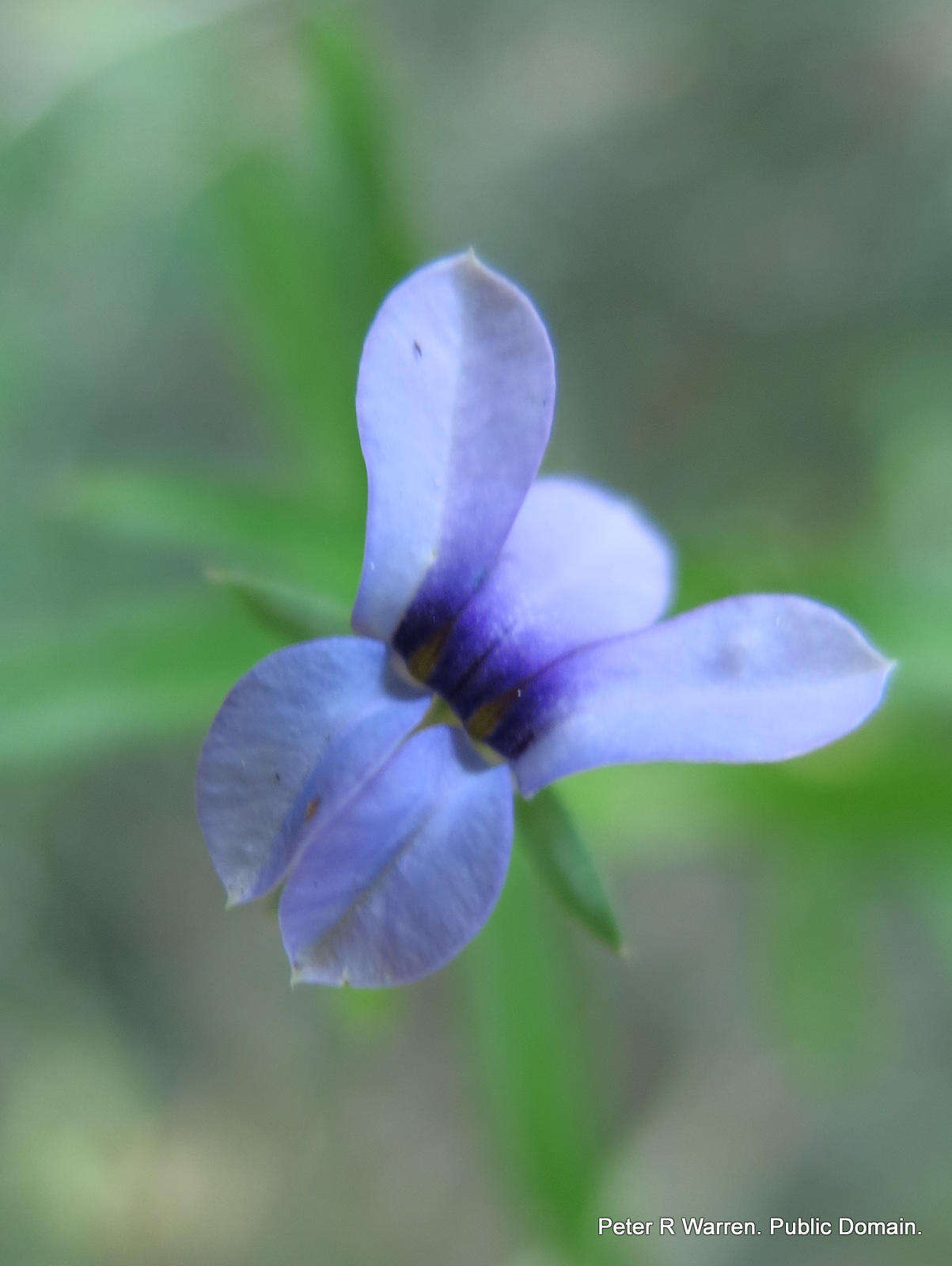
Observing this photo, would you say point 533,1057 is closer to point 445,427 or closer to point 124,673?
point 124,673

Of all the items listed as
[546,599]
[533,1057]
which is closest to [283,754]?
[546,599]

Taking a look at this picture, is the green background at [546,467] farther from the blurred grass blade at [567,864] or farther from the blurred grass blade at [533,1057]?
the blurred grass blade at [567,864]

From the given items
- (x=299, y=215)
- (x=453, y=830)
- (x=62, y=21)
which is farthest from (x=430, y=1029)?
(x=62, y=21)

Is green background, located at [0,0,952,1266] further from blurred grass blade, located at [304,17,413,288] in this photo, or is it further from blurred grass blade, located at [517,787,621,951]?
blurred grass blade, located at [517,787,621,951]

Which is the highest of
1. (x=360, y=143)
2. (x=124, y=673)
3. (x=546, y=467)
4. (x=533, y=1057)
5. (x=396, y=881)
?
(x=360, y=143)

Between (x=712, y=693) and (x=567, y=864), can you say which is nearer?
(x=712, y=693)

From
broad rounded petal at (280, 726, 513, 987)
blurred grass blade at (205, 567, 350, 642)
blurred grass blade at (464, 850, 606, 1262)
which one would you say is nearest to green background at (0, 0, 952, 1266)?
blurred grass blade at (464, 850, 606, 1262)
